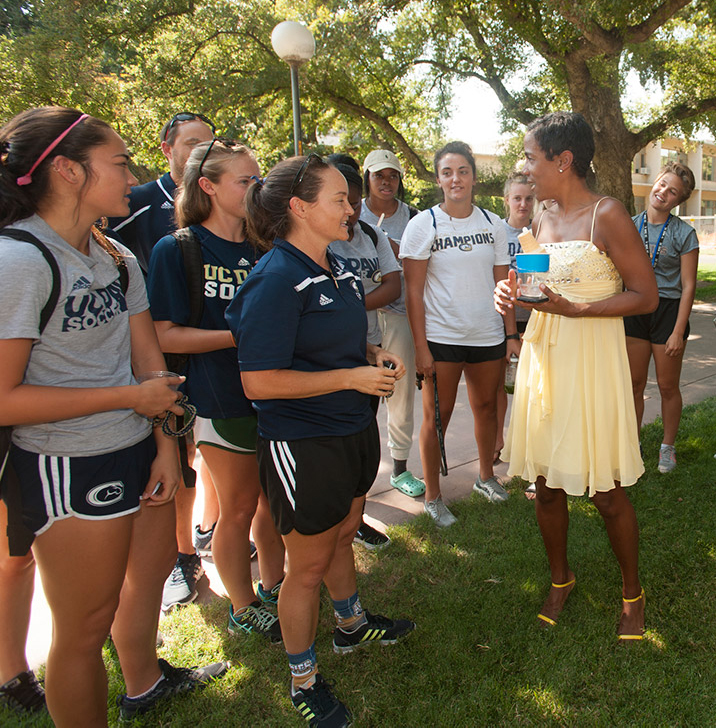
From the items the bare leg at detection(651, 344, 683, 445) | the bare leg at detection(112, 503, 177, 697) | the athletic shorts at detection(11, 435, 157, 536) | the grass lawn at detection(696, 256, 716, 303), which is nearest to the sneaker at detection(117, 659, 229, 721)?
the bare leg at detection(112, 503, 177, 697)

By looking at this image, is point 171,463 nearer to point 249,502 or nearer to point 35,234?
point 249,502

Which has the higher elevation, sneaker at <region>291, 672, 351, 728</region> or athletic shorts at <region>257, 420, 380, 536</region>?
athletic shorts at <region>257, 420, 380, 536</region>

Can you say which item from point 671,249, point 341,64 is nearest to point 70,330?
point 671,249

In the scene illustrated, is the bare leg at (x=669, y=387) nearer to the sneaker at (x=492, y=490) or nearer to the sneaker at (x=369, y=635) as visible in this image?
the sneaker at (x=492, y=490)

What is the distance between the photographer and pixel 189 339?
7.79 feet

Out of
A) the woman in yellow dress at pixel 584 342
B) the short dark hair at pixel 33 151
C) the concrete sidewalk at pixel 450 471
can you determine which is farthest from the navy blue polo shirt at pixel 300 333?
the concrete sidewalk at pixel 450 471

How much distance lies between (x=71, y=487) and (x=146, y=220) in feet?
5.90

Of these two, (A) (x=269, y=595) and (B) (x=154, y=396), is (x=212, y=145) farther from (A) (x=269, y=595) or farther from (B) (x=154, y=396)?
(A) (x=269, y=595)

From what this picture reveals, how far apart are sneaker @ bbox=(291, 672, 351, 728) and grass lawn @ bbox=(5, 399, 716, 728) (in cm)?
7

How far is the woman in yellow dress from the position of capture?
2412 mm

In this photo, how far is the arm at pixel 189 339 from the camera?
7.74 feet

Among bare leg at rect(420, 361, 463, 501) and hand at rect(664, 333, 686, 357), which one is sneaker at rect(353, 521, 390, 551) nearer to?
bare leg at rect(420, 361, 463, 501)

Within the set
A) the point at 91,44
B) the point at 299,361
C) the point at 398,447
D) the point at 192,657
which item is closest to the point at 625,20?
the point at 398,447

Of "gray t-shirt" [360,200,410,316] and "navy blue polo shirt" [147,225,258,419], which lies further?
"gray t-shirt" [360,200,410,316]
